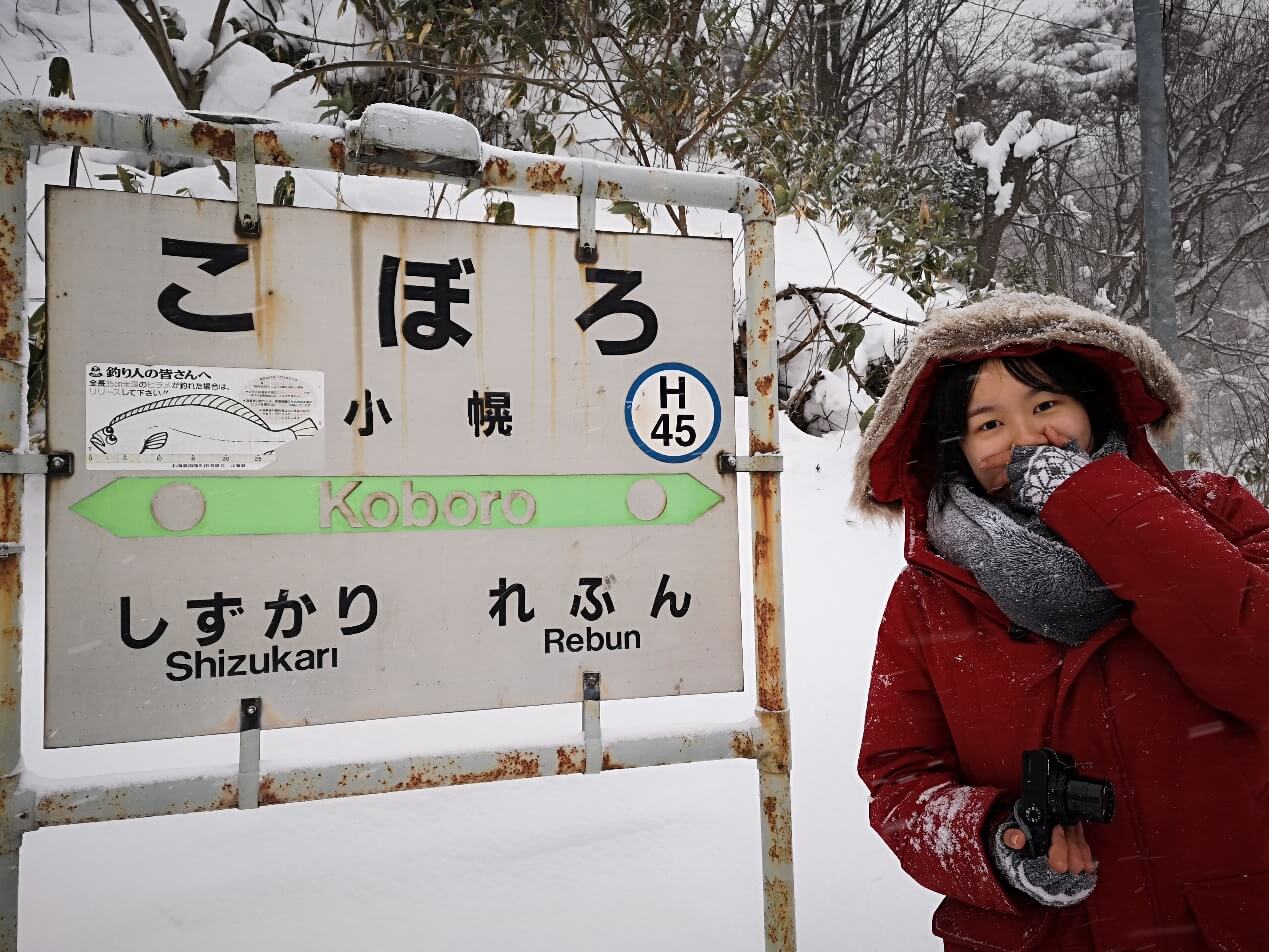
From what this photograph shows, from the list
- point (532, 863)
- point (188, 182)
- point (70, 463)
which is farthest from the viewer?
point (188, 182)

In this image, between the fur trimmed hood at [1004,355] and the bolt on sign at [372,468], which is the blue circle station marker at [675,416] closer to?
the bolt on sign at [372,468]

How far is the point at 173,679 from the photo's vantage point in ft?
4.72

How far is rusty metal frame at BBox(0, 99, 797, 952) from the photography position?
4.51 feet

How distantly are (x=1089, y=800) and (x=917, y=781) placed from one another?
28 cm

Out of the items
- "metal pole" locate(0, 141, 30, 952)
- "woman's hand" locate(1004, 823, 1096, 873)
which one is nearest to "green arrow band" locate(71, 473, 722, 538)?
"metal pole" locate(0, 141, 30, 952)

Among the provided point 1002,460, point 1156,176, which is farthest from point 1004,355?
point 1156,176

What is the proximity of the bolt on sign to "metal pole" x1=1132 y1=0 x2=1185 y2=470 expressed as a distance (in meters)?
2.34

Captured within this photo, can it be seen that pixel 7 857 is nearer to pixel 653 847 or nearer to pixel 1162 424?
pixel 653 847

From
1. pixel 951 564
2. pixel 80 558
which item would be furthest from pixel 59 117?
pixel 951 564

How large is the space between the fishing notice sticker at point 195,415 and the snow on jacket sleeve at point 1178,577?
1294mm

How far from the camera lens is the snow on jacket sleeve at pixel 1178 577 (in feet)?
3.34

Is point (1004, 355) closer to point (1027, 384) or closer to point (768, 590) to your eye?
point (1027, 384)

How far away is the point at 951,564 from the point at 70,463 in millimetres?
1474

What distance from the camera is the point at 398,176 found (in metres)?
1.58
